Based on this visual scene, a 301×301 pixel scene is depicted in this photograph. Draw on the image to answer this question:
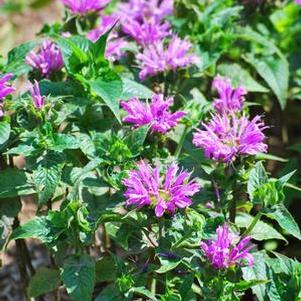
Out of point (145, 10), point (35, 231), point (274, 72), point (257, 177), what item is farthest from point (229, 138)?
point (145, 10)

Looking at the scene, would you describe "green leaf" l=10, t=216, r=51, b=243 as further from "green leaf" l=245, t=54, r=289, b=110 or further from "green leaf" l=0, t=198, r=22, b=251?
"green leaf" l=245, t=54, r=289, b=110

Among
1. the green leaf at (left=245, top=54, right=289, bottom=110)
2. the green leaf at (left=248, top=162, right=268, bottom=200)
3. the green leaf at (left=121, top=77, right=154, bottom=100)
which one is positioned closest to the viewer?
the green leaf at (left=248, top=162, right=268, bottom=200)

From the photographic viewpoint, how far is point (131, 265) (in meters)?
2.00

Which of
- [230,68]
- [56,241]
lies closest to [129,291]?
[56,241]

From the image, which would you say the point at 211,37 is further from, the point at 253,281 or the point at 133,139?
the point at 253,281

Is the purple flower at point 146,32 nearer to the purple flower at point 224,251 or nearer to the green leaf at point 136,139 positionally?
the green leaf at point 136,139

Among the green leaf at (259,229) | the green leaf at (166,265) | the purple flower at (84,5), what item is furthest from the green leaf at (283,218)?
the purple flower at (84,5)

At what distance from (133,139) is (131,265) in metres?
0.34

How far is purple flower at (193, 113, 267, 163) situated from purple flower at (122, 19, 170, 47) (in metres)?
0.59

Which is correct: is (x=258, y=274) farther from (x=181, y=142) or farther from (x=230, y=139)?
(x=181, y=142)

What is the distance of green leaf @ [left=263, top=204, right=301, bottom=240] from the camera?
1.89 metres

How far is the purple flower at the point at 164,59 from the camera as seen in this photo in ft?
7.82

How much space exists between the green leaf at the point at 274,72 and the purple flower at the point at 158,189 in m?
0.92

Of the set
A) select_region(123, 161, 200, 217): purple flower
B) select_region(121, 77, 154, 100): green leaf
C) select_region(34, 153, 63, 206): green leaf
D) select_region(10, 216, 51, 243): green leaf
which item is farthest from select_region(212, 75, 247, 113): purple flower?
select_region(10, 216, 51, 243): green leaf
